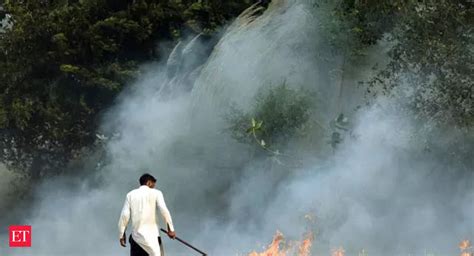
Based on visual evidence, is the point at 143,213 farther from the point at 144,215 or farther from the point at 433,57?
the point at 433,57

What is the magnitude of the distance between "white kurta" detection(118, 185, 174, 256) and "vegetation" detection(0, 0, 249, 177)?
18333mm

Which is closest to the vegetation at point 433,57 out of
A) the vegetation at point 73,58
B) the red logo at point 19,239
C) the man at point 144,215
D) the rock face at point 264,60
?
the rock face at point 264,60

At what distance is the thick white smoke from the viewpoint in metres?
22.1

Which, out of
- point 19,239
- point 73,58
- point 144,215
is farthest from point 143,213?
point 73,58

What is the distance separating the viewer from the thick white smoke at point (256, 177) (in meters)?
22.1

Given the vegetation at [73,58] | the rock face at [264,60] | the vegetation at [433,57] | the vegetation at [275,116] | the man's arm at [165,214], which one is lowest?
the man's arm at [165,214]

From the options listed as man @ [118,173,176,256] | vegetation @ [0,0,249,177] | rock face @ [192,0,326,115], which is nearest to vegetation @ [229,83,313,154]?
rock face @ [192,0,326,115]

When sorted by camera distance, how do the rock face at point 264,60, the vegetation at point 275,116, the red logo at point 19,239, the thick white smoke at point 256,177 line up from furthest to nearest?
1. the red logo at point 19,239
2. the rock face at point 264,60
3. the vegetation at point 275,116
4. the thick white smoke at point 256,177

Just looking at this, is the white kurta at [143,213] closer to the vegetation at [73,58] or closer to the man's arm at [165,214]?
the man's arm at [165,214]

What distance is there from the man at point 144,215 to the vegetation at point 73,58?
1830cm

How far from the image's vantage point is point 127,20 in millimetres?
31375

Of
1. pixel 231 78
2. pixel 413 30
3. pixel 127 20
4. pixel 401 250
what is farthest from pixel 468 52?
pixel 127 20

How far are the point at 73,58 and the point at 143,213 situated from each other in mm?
→ 20350

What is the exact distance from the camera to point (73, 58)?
105 ft
